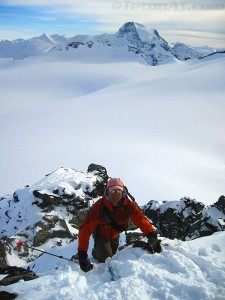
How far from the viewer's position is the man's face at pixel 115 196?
5.68 m

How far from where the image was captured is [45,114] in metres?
42.2

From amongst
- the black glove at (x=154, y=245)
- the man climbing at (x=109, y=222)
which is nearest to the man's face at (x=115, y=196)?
the man climbing at (x=109, y=222)

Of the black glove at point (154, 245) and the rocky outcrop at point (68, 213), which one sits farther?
the rocky outcrop at point (68, 213)

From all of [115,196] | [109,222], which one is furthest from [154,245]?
[115,196]

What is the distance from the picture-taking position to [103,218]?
5918 mm

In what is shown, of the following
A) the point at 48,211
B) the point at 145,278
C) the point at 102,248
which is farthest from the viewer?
the point at 48,211

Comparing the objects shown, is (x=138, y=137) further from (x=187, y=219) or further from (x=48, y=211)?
(x=48, y=211)

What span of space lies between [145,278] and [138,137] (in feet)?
89.5

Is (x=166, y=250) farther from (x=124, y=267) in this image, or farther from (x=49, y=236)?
(x=49, y=236)

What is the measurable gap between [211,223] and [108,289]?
8205 mm

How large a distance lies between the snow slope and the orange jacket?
0.46 m

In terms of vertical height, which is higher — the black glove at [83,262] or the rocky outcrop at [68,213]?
the black glove at [83,262]

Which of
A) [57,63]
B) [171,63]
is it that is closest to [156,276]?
[57,63]

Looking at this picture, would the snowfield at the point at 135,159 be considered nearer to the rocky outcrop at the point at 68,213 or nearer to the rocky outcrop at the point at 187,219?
the rocky outcrop at the point at 68,213
